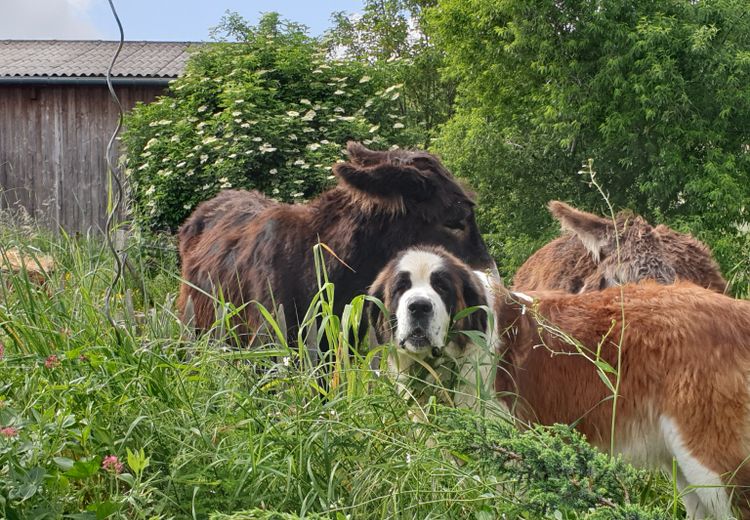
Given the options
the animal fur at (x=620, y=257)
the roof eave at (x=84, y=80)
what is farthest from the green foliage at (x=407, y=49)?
the animal fur at (x=620, y=257)

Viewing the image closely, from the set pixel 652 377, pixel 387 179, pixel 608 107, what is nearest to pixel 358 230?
pixel 387 179

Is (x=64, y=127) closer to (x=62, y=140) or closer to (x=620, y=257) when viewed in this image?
(x=62, y=140)

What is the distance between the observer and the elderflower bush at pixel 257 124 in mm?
12516

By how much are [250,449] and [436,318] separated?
1.14 metres

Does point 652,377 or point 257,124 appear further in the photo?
point 257,124

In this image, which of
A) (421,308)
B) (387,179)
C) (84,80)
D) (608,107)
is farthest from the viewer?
(84,80)

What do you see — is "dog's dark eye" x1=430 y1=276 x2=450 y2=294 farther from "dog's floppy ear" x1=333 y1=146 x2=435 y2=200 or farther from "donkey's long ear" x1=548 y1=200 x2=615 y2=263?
"donkey's long ear" x1=548 y1=200 x2=615 y2=263

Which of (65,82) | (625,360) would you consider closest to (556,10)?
(625,360)

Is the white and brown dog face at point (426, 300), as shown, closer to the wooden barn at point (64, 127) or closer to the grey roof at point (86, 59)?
the grey roof at point (86, 59)

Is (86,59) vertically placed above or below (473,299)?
above

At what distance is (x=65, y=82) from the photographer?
66.4ft

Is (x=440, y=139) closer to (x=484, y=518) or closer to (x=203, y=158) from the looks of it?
(x=203, y=158)

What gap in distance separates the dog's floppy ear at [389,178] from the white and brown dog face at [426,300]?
1254mm

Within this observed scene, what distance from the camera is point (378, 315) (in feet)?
14.6
